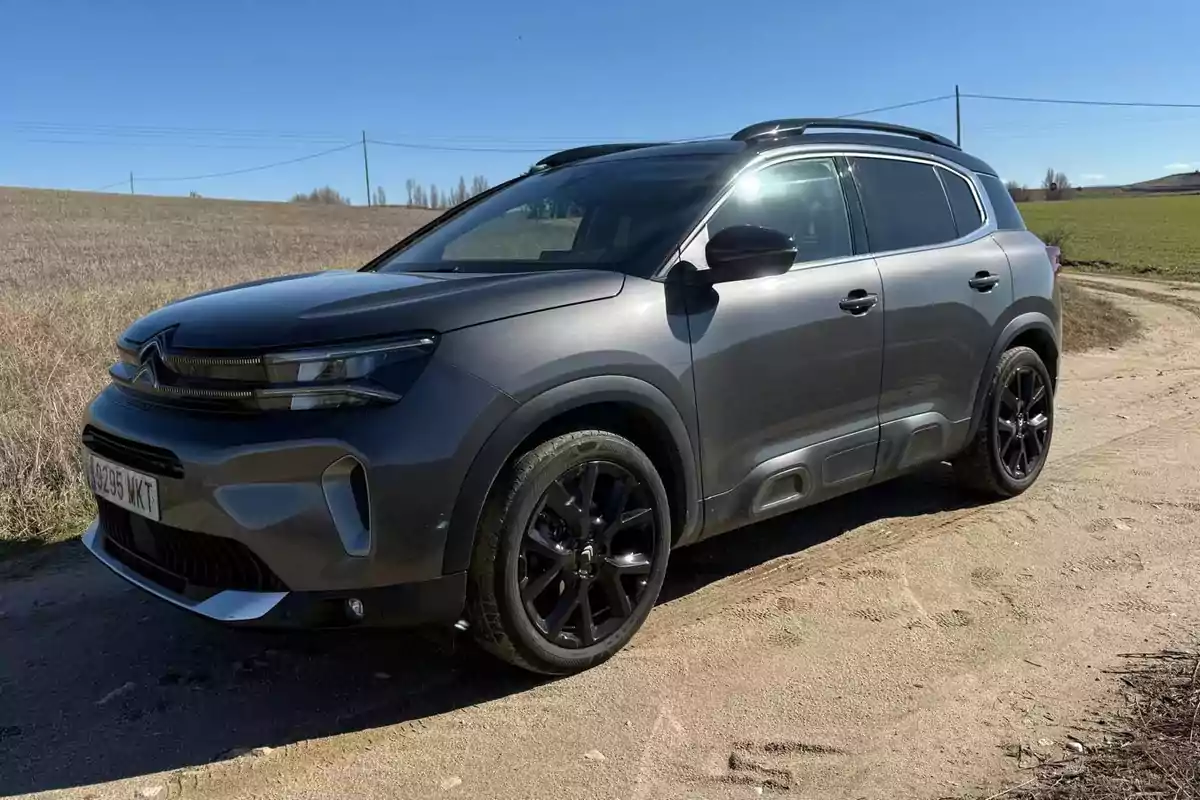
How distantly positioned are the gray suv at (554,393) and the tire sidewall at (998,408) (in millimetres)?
215

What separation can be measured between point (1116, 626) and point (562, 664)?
6.71 feet

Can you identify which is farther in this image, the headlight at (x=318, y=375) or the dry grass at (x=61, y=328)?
the dry grass at (x=61, y=328)

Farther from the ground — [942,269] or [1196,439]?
[942,269]

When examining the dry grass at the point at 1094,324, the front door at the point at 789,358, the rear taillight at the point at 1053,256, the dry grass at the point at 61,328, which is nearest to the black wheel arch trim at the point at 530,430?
the front door at the point at 789,358

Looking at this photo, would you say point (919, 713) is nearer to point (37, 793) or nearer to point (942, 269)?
point (942, 269)

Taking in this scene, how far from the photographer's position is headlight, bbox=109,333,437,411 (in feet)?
8.70

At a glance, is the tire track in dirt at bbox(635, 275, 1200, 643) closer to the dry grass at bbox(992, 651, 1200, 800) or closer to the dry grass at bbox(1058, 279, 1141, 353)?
the dry grass at bbox(992, 651, 1200, 800)

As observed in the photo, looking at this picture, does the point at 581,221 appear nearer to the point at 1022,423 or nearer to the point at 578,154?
the point at 578,154

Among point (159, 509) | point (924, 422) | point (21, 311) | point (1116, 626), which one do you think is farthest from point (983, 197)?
point (21, 311)

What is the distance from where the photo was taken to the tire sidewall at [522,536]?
9.46 ft

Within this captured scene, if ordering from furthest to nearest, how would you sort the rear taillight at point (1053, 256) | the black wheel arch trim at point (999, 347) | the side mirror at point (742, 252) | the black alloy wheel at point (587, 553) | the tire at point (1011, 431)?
1. the rear taillight at point (1053, 256)
2. the tire at point (1011, 431)
3. the black wheel arch trim at point (999, 347)
4. the side mirror at point (742, 252)
5. the black alloy wheel at point (587, 553)

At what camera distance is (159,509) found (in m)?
2.81

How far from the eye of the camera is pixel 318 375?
2.66 metres

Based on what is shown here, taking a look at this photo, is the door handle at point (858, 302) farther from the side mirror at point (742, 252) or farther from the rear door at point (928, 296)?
the side mirror at point (742, 252)
